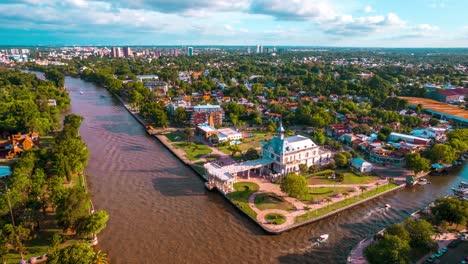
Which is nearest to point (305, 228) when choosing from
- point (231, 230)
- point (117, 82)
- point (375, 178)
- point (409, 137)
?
point (231, 230)

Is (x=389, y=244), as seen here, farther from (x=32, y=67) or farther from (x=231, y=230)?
(x=32, y=67)

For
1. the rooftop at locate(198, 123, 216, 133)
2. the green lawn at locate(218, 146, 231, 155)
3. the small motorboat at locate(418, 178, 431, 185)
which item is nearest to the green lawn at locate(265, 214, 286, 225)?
the green lawn at locate(218, 146, 231, 155)

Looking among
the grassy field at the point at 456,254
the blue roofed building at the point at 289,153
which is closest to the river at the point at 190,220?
the grassy field at the point at 456,254

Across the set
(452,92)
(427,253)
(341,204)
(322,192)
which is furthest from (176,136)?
(452,92)

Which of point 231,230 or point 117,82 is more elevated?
point 117,82

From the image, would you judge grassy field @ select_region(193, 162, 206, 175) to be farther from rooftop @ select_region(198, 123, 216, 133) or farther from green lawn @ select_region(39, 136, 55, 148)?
green lawn @ select_region(39, 136, 55, 148)

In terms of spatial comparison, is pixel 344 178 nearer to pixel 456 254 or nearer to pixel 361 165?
pixel 361 165
